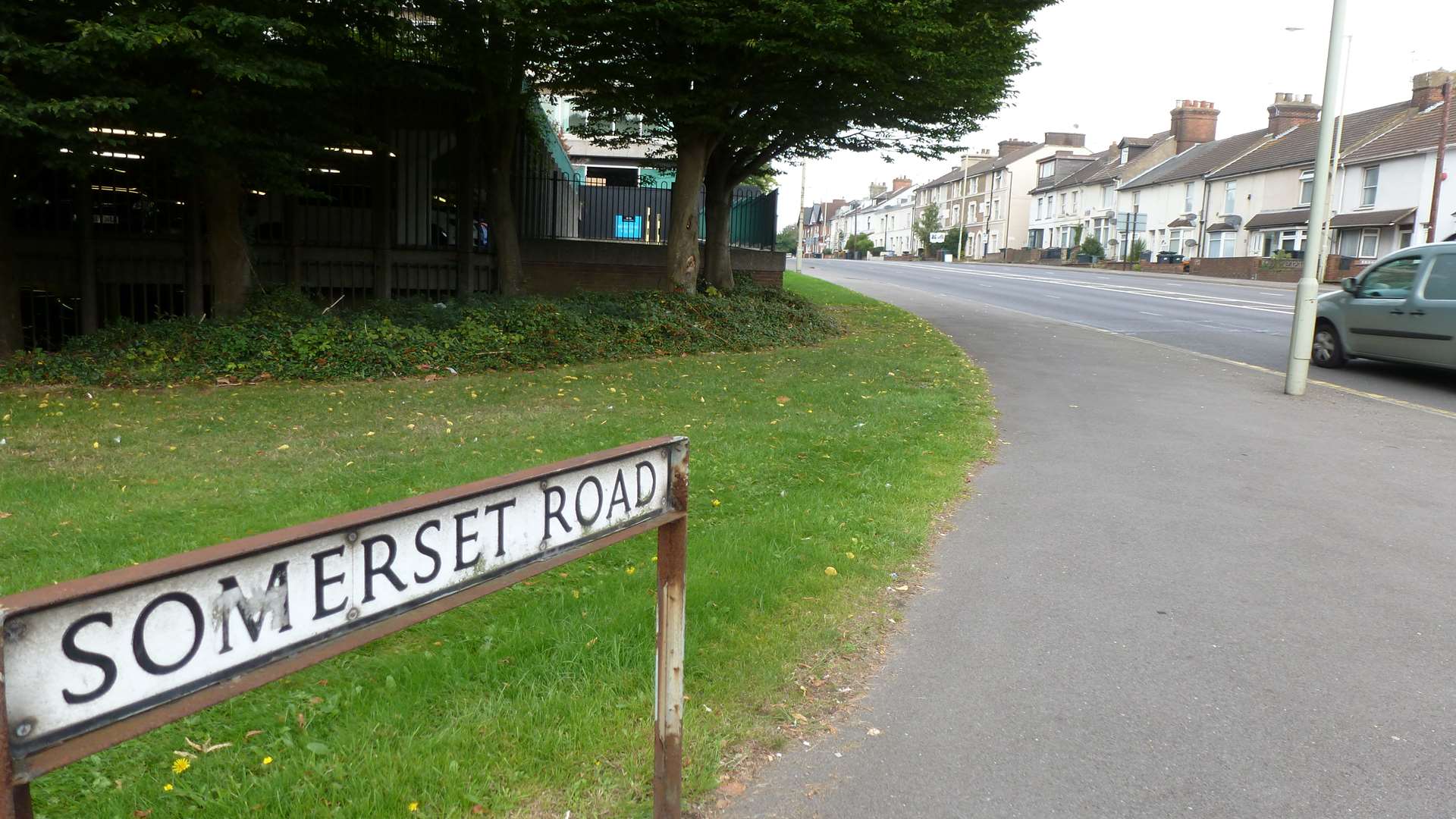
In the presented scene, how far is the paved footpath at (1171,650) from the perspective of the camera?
136 inches

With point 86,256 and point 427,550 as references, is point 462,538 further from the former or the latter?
point 86,256

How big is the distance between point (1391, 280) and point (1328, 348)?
149 cm

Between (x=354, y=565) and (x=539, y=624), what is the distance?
2.62 m

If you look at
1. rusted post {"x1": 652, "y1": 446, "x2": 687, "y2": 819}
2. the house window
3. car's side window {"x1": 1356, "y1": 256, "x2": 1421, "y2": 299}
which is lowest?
rusted post {"x1": 652, "y1": 446, "x2": 687, "y2": 819}

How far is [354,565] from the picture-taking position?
1.97m

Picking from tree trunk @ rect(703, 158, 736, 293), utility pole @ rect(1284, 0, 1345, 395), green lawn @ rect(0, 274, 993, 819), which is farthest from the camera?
tree trunk @ rect(703, 158, 736, 293)

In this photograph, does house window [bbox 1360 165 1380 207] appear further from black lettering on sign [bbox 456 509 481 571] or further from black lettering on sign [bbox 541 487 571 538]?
black lettering on sign [bbox 456 509 481 571]

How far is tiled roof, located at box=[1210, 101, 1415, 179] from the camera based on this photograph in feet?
168

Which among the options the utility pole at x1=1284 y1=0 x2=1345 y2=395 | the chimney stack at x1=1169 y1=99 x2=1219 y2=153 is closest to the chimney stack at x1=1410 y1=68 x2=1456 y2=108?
the chimney stack at x1=1169 y1=99 x2=1219 y2=153

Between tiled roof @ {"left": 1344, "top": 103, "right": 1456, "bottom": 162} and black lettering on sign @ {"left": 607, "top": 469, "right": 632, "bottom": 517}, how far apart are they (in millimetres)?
50784

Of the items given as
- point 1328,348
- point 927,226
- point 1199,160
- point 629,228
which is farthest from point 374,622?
point 927,226

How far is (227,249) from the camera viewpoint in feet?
45.4

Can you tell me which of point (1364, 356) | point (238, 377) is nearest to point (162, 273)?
point (238, 377)

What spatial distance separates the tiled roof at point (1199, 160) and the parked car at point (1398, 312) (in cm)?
5179
